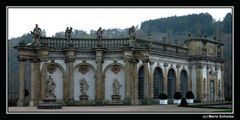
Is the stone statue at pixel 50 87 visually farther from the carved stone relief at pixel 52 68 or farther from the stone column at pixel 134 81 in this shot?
the stone column at pixel 134 81

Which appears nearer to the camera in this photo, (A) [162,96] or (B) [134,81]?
(B) [134,81]

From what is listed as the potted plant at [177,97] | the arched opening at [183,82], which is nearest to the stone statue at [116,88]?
the potted plant at [177,97]

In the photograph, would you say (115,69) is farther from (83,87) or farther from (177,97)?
(177,97)

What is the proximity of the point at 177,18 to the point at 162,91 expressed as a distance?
125 feet

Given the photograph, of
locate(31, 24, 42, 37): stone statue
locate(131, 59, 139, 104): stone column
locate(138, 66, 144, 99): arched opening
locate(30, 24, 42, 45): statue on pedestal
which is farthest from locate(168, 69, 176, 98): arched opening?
locate(31, 24, 42, 37): stone statue

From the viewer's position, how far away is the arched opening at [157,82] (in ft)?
159

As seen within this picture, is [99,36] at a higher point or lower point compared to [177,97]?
higher

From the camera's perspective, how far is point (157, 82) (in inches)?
1928

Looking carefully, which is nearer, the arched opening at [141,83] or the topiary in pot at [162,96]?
the arched opening at [141,83]

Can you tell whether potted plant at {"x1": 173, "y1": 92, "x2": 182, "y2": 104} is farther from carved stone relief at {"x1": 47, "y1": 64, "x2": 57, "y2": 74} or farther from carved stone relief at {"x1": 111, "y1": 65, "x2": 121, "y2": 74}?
carved stone relief at {"x1": 47, "y1": 64, "x2": 57, "y2": 74}

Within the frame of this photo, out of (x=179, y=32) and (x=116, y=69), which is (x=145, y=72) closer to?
(x=116, y=69)

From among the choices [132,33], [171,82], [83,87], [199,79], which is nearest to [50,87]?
[83,87]

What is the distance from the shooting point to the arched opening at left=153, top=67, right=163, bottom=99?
48.5m
